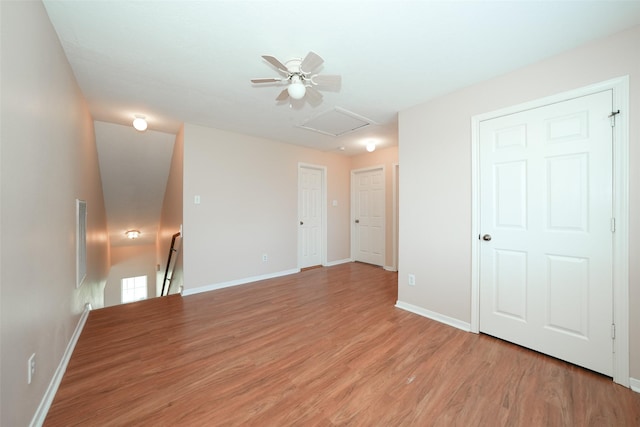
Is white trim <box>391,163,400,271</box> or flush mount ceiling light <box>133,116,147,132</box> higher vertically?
flush mount ceiling light <box>133,116,147,132</box>

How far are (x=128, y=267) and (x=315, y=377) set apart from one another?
6864 millimetres

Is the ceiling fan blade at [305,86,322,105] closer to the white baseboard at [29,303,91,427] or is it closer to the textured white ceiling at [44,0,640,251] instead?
Answer: the textured white ceiling at [44,0,640,251]

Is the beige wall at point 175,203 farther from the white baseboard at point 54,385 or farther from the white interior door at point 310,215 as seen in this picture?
the white interior door at point 310,215

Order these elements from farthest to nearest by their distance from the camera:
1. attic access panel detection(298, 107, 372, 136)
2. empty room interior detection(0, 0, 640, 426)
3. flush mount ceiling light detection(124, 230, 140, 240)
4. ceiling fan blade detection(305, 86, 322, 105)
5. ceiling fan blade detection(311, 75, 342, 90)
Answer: flush mount ceiling light detection(124, 230, 140, 240) → attic access panel detection(298, 107, 372, 136) → ceiling fan blade detection(305, 86, 322, 105) → ceiling fan blade detection(311, 75, 342, 90) → empty room interior detection(0, 0, 640, 426)

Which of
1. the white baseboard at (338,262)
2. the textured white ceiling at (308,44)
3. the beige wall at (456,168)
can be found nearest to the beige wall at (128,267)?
the textured white ceiling at (308,44)

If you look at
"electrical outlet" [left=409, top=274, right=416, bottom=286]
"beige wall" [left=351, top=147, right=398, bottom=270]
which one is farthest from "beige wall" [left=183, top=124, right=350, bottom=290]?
"electrical outlet" [left=409, top=274, right=416, bottom=286]

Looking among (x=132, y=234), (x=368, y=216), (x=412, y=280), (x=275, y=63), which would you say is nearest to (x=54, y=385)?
(x=275, y=63)

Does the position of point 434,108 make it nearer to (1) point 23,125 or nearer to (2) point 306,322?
(2) point 306,322

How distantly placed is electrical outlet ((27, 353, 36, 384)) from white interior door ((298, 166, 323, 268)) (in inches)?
148

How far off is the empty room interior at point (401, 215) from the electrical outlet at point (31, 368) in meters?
0.01

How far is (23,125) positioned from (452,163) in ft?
10.8

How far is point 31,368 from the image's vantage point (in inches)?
52.5

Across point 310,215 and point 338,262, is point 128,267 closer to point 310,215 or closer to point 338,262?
point 310,215

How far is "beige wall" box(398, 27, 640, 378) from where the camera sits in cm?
170
